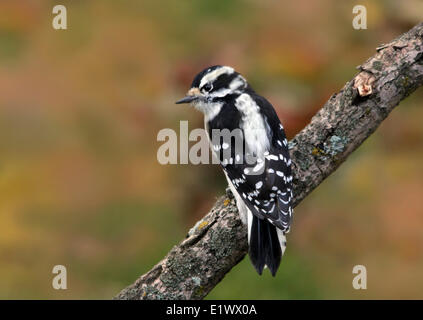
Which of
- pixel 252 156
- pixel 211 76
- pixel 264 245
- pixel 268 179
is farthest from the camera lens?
pixel 211 76

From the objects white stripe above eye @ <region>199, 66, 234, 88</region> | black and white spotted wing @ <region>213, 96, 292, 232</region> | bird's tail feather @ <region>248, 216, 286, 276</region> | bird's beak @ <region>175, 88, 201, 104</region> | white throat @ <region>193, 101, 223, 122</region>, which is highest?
white stripe above eye @ <region>199, 66, 234, 88</region>

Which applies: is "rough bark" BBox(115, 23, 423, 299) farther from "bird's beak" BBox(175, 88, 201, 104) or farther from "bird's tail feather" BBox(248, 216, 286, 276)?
"bird's beak" BBox(175, 88, 201, 104)

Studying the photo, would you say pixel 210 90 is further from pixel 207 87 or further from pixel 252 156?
pixel 252 156

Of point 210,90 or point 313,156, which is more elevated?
point 210,90

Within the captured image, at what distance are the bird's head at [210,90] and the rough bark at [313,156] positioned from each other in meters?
0.57

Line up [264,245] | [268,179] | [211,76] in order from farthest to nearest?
[211,76]
[268,179]
[264,245]

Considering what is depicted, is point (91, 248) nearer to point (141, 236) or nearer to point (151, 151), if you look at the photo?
point (141, 236)

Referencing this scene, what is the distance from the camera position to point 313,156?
371cm

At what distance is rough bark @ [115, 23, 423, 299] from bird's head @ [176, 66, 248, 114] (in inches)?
22.3

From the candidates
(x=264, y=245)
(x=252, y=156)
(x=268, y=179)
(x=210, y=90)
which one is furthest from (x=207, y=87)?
(x=264, y=245)

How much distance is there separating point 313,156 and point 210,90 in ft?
2.53

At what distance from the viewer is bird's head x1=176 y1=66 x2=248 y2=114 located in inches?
159

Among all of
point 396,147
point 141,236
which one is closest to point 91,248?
point 141,236

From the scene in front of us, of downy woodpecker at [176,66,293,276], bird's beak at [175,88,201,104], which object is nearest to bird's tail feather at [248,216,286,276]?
downy woodpecker at [176,66,293,276]
